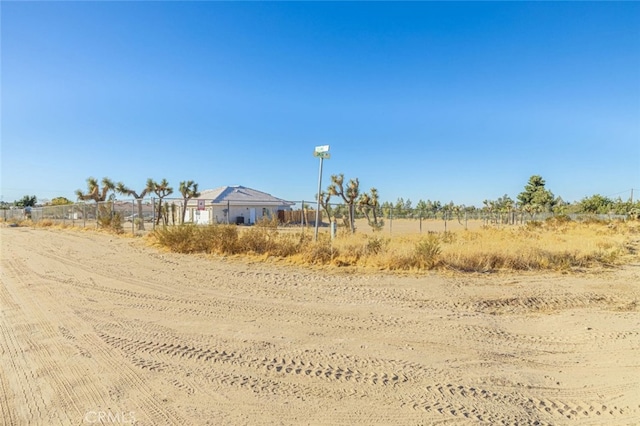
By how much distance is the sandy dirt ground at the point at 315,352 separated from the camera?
3.70 m

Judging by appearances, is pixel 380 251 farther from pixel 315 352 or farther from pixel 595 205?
pixel 595 205

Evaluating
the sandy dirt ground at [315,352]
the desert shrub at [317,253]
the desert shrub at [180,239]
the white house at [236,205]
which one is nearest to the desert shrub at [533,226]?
the white house at [236,205]

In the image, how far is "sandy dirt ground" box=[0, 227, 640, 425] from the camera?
146 inches

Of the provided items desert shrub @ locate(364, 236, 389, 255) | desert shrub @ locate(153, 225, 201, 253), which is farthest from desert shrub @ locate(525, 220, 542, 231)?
desert shrub @ locate(153, 225, 201, 253)

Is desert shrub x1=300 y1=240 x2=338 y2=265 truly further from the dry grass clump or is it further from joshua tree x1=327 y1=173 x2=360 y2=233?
joshua tree x1=327 y1=173 x2=360 y2=233

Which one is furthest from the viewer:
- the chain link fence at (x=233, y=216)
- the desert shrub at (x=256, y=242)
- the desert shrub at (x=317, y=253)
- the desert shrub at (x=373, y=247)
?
the chain link fence at (x=233, y=216)

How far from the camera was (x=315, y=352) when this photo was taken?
16.7ft

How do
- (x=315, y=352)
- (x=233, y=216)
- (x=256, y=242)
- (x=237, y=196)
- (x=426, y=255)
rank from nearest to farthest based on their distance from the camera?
(x=315, y=352), (x=426, y=255), (x=256, y=242), (x=233, y=216), (x=237, y=196)

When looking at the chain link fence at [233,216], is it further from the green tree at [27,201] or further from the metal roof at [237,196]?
the green tree at [27,201]

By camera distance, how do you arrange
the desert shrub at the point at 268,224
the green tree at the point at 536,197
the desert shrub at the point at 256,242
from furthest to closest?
1. the green tree at the point at 536,197
2. the desert shrub at the point at 268,224
3. the desert shrub at the point at 256,242

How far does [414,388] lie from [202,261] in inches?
382

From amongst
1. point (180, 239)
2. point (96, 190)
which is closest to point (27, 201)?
point (96, 190)

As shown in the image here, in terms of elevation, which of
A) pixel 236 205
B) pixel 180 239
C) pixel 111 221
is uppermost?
pixel 236 205

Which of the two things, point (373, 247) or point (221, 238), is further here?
point (221, 238)
